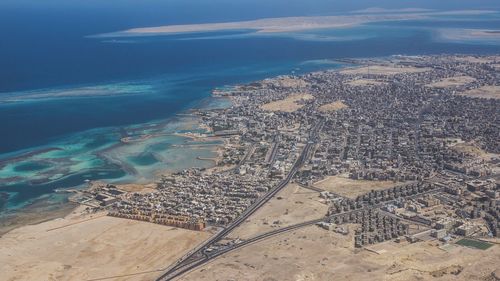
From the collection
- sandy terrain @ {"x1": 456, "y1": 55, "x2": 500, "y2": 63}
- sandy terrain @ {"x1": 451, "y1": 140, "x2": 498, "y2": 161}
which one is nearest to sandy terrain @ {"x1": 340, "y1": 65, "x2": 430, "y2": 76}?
sandy terrain @ {"x1": 456, "y1": 55, "x2": 500, "y2": 63}

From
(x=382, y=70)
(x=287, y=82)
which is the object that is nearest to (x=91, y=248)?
(x=287, y=82)

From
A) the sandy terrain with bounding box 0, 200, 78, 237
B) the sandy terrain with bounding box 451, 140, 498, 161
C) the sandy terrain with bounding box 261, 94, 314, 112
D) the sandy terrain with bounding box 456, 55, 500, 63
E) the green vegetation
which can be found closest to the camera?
the green vegetation

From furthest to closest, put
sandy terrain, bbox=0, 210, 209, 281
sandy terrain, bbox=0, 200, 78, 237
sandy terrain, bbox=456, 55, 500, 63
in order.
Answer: sandy terrain, bbox=456, 55, 500, 63, sandy terrain, bbox=0, 200, 78, 237, sandy terrain, bbox=0, 210, 209, 281

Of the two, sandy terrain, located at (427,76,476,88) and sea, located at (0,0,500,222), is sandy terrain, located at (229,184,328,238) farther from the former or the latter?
sandy terrain, located at (427,76,476,88)

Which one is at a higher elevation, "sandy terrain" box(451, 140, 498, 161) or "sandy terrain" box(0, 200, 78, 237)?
"sandy terrain" box(451, 140, 498, 161)

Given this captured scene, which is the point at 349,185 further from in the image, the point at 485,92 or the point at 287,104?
the point at 485,92

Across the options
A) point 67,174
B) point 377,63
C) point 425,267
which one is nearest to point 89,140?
point 67,174

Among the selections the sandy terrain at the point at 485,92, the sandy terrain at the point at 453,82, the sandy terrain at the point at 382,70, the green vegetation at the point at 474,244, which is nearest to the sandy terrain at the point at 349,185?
the green vegetation at the point at 474,244
